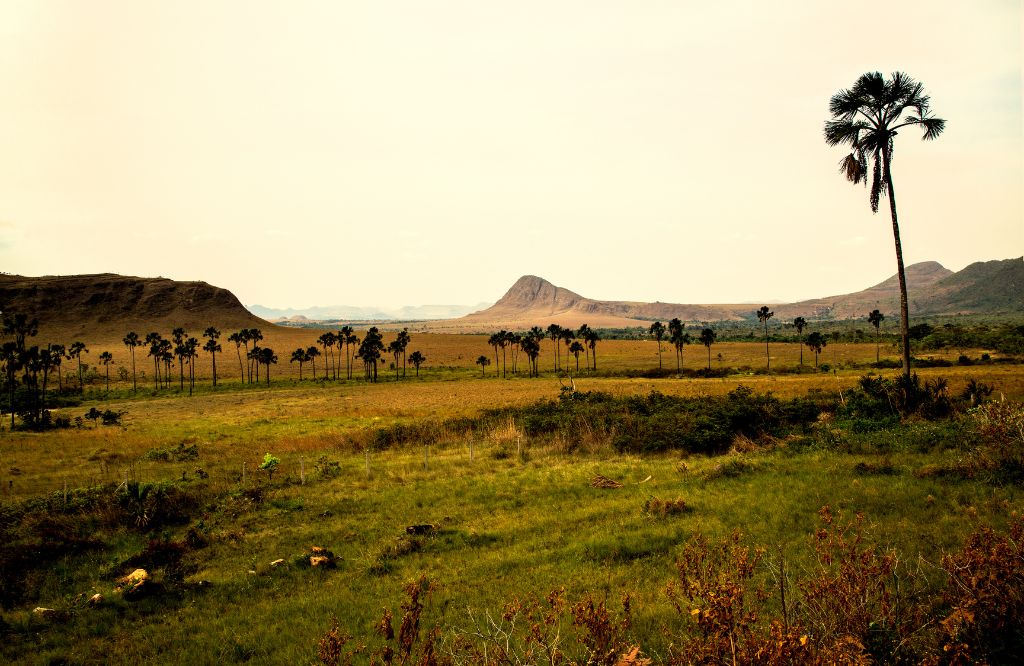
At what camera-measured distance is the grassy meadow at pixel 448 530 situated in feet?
32.5

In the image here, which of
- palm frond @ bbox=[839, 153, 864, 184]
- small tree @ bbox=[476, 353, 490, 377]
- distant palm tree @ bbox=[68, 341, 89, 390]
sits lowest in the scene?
small tree @ bbox=[476, 353, 490, 377]

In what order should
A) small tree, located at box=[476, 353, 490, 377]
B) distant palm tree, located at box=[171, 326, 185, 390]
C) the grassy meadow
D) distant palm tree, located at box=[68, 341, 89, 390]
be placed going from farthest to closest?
small tree, located at box=[476, 353, 490, 377]
distant palm tree, located at box=[68, 341, 89, 390]
distant palm tree, located at box=[171, 326, 185, 390]
the grassy meadow

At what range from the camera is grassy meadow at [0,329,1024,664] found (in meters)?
9.91

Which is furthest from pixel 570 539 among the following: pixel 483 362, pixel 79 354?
pixel 79 354

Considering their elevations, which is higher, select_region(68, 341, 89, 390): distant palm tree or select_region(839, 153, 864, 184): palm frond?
select_region(839, 153, 864, 184): palm frond

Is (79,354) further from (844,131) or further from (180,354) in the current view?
(844,131)

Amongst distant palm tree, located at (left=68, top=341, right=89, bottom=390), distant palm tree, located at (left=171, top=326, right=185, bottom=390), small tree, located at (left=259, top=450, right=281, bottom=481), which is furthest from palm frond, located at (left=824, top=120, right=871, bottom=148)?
distant palm tree, located at (left=68, top=341, right=89, bottom=390)

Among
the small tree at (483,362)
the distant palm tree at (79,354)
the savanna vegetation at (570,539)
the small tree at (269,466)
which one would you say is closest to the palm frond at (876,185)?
the savanna vegetation at (570,539)

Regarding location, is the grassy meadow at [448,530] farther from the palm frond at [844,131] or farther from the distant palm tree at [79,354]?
the distant palm tree at [79,354]

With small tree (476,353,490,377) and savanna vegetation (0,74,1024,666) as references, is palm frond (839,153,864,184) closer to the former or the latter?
savanna vegetation (0,74,1024,666)

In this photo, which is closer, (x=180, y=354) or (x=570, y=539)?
(x=570, y=539)

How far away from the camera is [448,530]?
15133 millimetres

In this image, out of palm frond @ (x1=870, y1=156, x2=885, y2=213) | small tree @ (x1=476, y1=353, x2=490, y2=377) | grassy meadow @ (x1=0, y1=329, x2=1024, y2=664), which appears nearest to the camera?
grassy meadow @ (x1=0, y1=329, x2=1024, y2=664)

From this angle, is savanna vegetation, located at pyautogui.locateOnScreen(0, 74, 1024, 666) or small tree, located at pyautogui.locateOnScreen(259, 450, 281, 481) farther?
small tree, located at pyautogui.locateOnScreen(259, 450, 281, 481)
